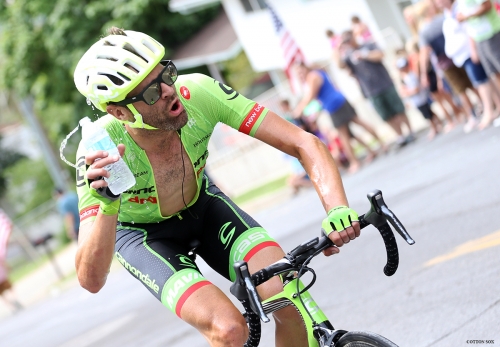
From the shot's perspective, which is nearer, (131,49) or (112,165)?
(112,165)

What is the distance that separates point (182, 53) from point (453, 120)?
66.0 ft

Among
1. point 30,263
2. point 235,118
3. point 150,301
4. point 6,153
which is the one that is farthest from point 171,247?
Result: point 6,153

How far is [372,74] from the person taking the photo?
14.2 meters

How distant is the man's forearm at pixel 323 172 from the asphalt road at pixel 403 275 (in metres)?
1.40

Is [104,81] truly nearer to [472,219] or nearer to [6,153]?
[472,219]

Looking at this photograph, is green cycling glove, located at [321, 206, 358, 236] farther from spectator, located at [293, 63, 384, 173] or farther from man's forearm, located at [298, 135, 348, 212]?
spectator, located at [293, 63, 384, 173]

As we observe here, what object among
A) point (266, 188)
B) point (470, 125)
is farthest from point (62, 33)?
point (470, 125)

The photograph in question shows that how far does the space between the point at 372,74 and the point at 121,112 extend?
Answer: 10.4 metres

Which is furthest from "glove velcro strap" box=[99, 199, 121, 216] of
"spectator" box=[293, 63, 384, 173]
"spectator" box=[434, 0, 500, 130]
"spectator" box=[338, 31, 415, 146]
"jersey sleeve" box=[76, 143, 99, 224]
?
"spectator" box=[338, 31, 415, 146]

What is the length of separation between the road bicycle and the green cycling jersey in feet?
2.95

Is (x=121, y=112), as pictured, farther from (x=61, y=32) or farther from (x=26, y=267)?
(x=61, y=32)

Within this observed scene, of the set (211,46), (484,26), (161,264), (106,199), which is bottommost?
(211,46)

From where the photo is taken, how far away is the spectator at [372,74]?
14078mm

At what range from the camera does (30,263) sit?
27500 mm
